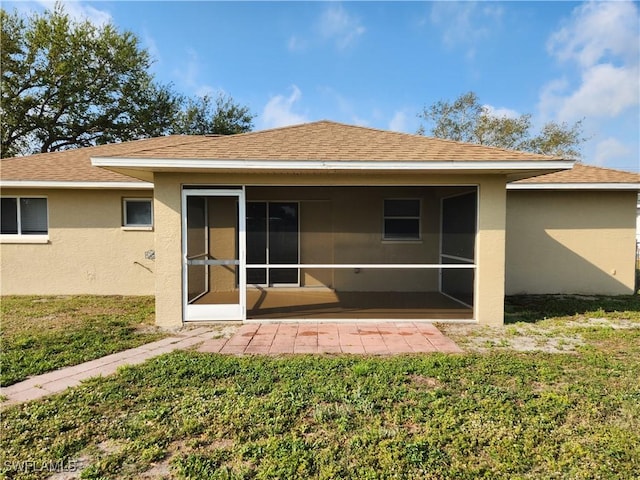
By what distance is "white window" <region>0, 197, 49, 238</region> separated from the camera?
8953 mm

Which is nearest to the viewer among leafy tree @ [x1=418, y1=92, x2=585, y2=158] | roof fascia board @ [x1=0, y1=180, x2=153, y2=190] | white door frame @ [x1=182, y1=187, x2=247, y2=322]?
white door frame @ [x1=182, y1=187, x2=247, y2=322]

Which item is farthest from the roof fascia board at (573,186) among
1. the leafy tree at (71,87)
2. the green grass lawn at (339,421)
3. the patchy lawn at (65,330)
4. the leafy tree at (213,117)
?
the leafy tree at (71,87)

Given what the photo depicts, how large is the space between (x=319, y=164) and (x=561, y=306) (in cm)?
604

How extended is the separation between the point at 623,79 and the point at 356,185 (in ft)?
56.5

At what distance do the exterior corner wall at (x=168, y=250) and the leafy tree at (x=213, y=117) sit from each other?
1913 cm

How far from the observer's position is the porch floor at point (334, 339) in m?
5.02

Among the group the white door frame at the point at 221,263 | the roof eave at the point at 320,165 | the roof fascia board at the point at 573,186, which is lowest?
the white door frame at the point at 221,263

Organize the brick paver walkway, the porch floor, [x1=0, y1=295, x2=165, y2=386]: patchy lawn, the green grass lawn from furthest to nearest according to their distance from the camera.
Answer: the porch floor < [x1=0, y1=295, x2=165, y2=386]: patchy lawn < the brick paver walkway < the green grass lawn

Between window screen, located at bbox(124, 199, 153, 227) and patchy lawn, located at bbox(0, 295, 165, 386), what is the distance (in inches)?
72.3

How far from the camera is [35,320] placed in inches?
256

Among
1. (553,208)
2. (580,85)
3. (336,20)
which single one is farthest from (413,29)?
(580,85)

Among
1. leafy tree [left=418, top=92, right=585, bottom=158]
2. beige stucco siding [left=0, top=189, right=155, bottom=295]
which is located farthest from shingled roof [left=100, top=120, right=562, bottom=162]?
leafy tree [left=418, top=92, right=585, bottom=158]

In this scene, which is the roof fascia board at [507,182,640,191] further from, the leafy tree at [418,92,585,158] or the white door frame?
the leafy tree at [418,92,585,158]

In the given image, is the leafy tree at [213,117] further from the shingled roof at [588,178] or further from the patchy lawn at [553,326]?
the patchy lawn at [553,326]
